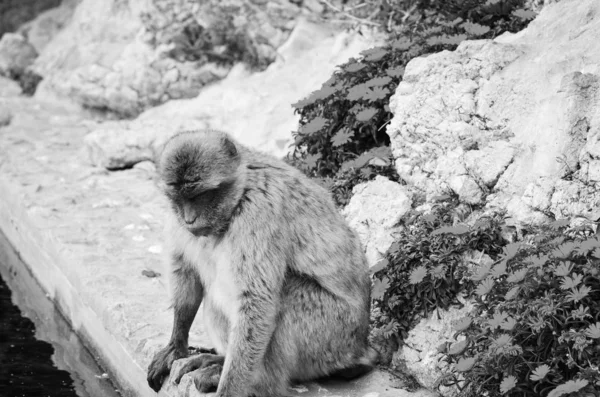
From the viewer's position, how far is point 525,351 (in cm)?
443

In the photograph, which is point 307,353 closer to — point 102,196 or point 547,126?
point 547,126

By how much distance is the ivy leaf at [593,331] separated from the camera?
422 centimetres

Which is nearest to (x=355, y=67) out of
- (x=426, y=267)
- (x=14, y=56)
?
(x=426, y=267)

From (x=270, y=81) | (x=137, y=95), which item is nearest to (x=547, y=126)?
(x=270, y=81)

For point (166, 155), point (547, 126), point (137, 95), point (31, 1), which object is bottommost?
point (31, 1)

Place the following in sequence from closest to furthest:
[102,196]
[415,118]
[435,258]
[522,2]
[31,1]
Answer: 1. [435,258]
2. [415,118]
3. [522,2]
4. [102,196]
5. [31,1]

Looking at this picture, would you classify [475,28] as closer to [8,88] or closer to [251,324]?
[251,324]

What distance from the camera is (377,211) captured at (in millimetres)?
6023

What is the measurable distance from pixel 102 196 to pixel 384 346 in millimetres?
4117

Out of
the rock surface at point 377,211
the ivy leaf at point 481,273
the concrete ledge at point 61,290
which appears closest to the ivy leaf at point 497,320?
the ivy leaf at point 481,273

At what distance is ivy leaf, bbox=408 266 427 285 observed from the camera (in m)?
5.16

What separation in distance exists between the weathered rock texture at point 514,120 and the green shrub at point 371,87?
375 millimetres

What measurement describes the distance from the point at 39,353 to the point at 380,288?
2933 millimetres

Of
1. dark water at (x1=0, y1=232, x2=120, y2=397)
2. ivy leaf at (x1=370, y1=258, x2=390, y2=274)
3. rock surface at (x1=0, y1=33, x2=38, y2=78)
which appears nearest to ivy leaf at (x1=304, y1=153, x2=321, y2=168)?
ivy leaf at (x1=370, y1=258, x2=390, y2=274)
